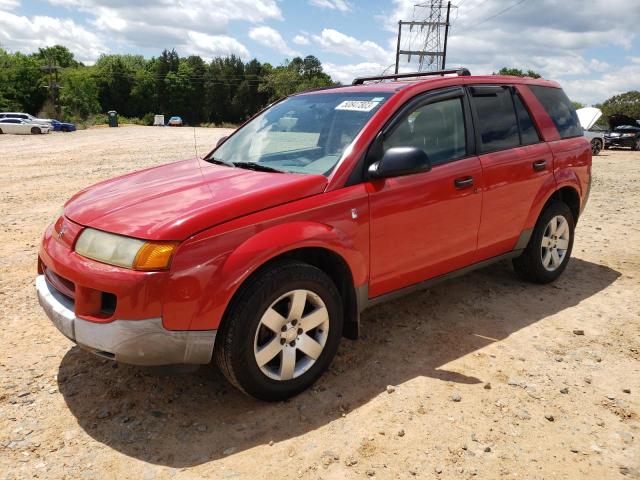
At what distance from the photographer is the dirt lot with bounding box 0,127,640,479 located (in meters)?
2.48

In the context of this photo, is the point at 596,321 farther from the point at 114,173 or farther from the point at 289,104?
the point at 114,173

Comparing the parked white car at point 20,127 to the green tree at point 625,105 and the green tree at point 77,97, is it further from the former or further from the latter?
the green tree at point 625,105

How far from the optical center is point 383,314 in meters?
4.22

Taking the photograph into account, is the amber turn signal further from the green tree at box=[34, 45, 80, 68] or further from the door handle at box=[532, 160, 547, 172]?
the green tree at box=[34, 45, 80, 68]

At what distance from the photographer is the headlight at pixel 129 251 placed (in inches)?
97.4

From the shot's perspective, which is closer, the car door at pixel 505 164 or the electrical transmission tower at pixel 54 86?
the car door at pixel 505 164

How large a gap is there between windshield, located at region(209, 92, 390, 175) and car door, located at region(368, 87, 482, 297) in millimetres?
262

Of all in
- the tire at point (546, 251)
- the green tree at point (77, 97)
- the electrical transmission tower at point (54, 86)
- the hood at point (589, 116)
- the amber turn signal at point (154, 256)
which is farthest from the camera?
the green tree at point (77, 97)

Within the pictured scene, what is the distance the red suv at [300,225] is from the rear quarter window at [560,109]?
0.49 feet

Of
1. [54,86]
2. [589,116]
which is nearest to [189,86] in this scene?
[54,86]

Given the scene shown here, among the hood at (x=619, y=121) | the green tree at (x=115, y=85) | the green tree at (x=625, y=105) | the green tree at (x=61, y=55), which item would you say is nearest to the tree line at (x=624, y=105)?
the green tree at (x=625, y=105)

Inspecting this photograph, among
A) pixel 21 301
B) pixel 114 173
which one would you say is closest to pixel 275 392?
pixel 21 301

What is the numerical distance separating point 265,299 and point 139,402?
1.03m

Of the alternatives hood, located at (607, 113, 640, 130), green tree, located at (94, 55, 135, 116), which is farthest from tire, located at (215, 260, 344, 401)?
green tree, located at (94, 55, 135, 116)
